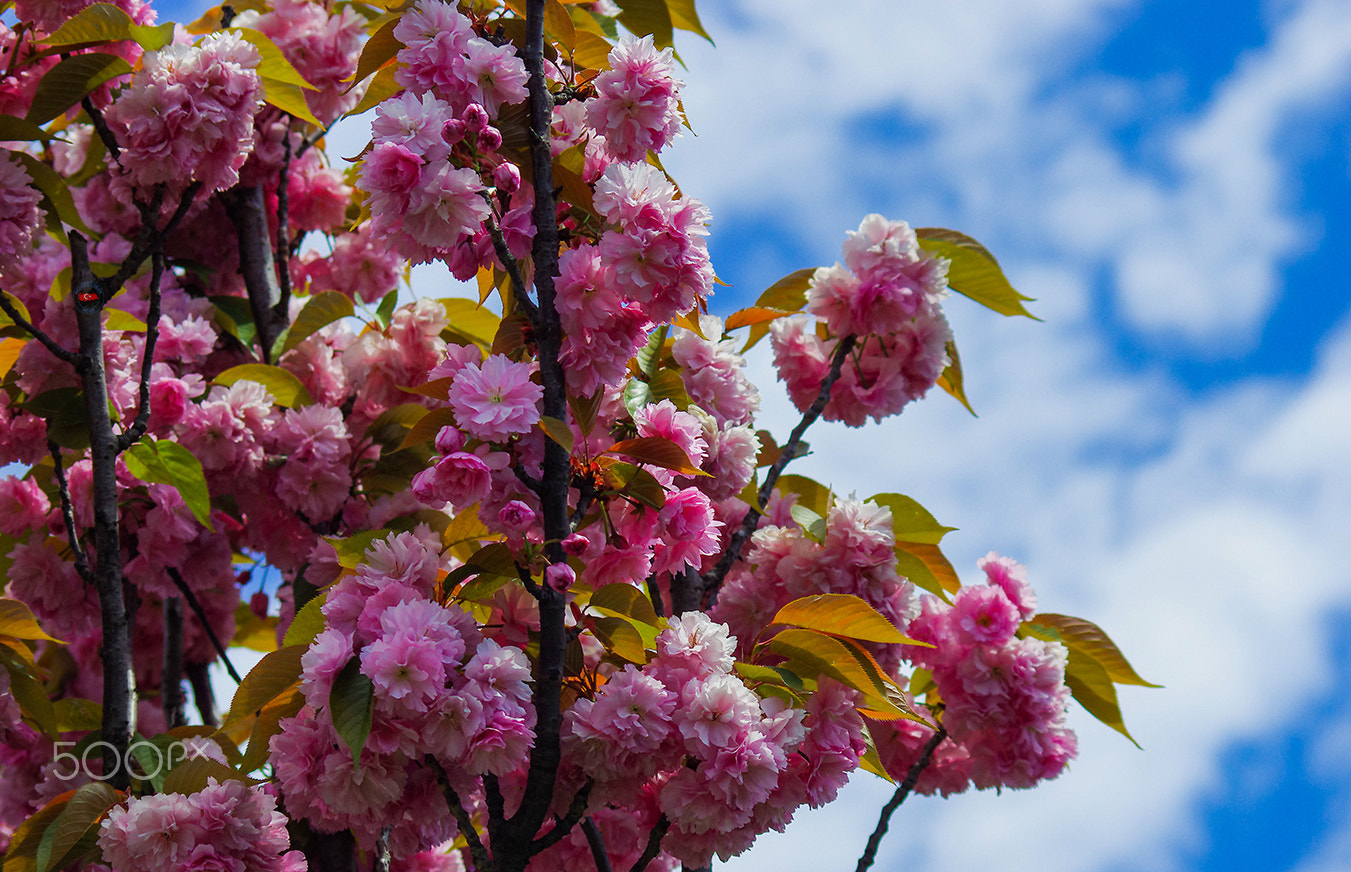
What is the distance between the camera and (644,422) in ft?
5.52

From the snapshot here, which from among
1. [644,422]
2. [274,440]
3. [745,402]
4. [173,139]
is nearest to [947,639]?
[745,402]

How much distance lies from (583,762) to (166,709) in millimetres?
1826

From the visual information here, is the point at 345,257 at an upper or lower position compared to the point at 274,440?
upper

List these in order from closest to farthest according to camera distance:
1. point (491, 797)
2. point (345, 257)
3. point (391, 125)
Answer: point (391, 125)
point (491, 797)
point (345, 257)

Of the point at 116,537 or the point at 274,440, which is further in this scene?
the point at 274,440

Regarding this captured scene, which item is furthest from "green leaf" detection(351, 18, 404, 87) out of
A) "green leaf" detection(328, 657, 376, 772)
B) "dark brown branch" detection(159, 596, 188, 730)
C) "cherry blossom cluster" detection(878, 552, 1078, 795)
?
"dark brown branch" detection(159, 596, 188, 730)

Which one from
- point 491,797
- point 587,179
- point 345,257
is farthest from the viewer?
point 345,257

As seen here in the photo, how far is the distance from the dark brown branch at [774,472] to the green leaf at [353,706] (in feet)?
3.01

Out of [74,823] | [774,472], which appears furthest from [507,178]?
[74,823]

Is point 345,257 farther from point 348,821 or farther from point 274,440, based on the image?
point 348,821

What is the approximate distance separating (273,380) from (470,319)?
0.51m

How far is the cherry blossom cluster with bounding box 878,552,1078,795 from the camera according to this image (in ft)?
7.47

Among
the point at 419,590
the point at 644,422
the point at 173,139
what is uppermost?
the point at 173,139

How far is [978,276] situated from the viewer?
7.50ft
